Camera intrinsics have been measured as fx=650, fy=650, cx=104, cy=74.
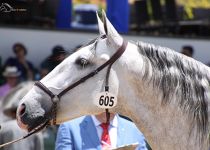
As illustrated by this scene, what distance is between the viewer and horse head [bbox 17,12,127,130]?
3.64 m

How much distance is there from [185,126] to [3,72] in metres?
6.54

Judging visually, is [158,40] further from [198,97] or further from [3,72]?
[198,97]

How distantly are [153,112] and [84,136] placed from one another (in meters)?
1.00

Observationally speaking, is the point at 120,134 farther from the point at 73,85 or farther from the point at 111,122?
the point at 73,85

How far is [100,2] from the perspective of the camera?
12977mm

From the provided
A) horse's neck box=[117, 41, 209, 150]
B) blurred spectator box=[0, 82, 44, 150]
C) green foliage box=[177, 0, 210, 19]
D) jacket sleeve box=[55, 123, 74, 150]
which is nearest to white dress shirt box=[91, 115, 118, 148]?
jacket sleeve box=[55, 123, 74, 150]

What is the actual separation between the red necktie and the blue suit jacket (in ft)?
0.14

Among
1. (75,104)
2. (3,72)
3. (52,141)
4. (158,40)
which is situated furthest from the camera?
(158,40)

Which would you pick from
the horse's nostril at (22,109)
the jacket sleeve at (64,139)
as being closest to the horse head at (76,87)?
the horse's nostril at (22,109)

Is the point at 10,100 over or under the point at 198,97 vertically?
under

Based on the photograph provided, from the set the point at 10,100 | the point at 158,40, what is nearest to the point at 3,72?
the point at 158,40

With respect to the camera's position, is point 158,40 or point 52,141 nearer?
point 52,141

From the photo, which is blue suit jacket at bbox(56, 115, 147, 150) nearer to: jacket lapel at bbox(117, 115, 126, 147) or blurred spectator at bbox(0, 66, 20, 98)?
jacket lapel at bbox(117, 115, 126, 147)

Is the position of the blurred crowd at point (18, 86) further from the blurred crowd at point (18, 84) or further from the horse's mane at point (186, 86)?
the horse's mane at point (186, 86)
